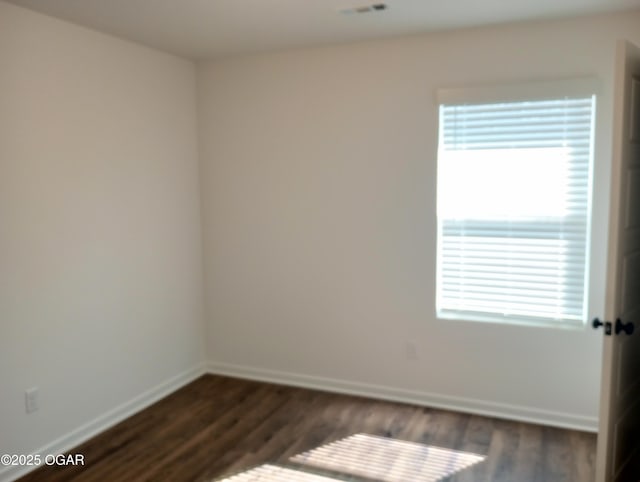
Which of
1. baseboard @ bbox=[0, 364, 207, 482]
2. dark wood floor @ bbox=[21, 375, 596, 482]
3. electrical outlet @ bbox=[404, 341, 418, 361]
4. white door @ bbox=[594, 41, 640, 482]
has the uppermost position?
white door @ bbox=[594, 41, 640, 482]

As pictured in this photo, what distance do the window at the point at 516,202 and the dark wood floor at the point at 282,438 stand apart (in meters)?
0.73

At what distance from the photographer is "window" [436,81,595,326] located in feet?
10.8

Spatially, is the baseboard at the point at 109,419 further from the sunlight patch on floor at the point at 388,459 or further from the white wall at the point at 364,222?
→ the sunlight patch on floor at the point at 388,459

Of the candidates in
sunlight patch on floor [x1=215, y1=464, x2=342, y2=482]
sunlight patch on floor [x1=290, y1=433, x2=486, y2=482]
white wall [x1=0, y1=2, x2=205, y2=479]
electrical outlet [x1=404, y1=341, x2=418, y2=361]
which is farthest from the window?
white wall [x1=0, y1=2, x2=205, y2=479]

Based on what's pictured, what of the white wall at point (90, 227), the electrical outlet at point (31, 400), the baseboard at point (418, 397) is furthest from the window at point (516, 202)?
the electrical outlet at point (31, 400)

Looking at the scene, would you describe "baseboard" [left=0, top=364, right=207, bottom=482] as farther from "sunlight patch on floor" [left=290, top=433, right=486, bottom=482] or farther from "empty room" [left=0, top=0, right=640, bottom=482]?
"sunlight patch on floor" [left=290, top=433, right=486, bottom=482]

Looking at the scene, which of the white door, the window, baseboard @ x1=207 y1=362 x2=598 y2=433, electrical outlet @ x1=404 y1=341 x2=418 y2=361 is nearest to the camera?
the white door

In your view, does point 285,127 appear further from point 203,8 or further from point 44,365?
point 44,365

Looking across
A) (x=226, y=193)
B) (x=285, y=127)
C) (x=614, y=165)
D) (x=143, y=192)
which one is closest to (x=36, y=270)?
(x=143, y=192)

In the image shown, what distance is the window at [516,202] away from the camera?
130 inches

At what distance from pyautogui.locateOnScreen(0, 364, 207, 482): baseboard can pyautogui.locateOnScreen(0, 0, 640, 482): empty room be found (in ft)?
0.06

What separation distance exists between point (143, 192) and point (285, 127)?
44.1 inches

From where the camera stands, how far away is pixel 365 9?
2.99 metres

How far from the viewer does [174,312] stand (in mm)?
4172
